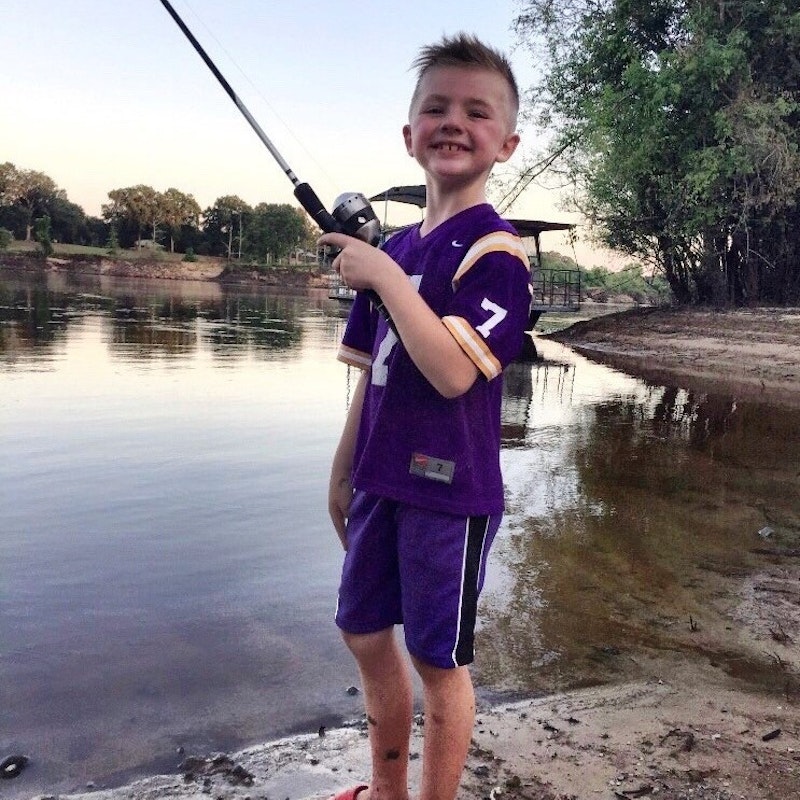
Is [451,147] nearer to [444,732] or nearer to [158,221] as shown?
[444,732]

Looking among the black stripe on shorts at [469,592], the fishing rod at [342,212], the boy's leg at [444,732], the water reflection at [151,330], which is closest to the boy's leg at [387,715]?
the boy's leg at [444,732]

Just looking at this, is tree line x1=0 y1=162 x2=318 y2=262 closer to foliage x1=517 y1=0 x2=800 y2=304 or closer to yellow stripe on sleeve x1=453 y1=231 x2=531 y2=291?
foliage x1=517 y1=0 x2=800 y2=304

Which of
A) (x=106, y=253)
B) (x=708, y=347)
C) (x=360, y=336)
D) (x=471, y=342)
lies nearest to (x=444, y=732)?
(x=471, y=342)

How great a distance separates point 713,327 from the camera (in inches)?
717

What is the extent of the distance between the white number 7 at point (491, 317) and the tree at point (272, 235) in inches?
4297

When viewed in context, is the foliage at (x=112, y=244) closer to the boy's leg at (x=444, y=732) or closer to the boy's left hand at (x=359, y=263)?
the boy's left hand at (x=359, y=263)

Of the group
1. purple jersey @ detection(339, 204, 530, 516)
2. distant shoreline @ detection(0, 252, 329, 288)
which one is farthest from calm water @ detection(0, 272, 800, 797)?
distant shoreline @ detection(0, 252, 329, 288)

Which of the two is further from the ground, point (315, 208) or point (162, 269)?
point (162, 269)

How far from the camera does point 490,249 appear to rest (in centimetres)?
169

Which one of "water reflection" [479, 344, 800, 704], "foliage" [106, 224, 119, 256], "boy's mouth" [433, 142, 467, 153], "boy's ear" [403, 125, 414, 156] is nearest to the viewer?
"boy's mouth" [433, 142, 467, 153]

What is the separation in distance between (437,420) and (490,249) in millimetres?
395

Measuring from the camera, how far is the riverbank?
2.07m

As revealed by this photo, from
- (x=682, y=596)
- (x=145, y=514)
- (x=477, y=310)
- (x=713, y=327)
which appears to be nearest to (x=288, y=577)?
(x=145, y=514)

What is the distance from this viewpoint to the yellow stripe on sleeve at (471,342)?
5.32 ft
